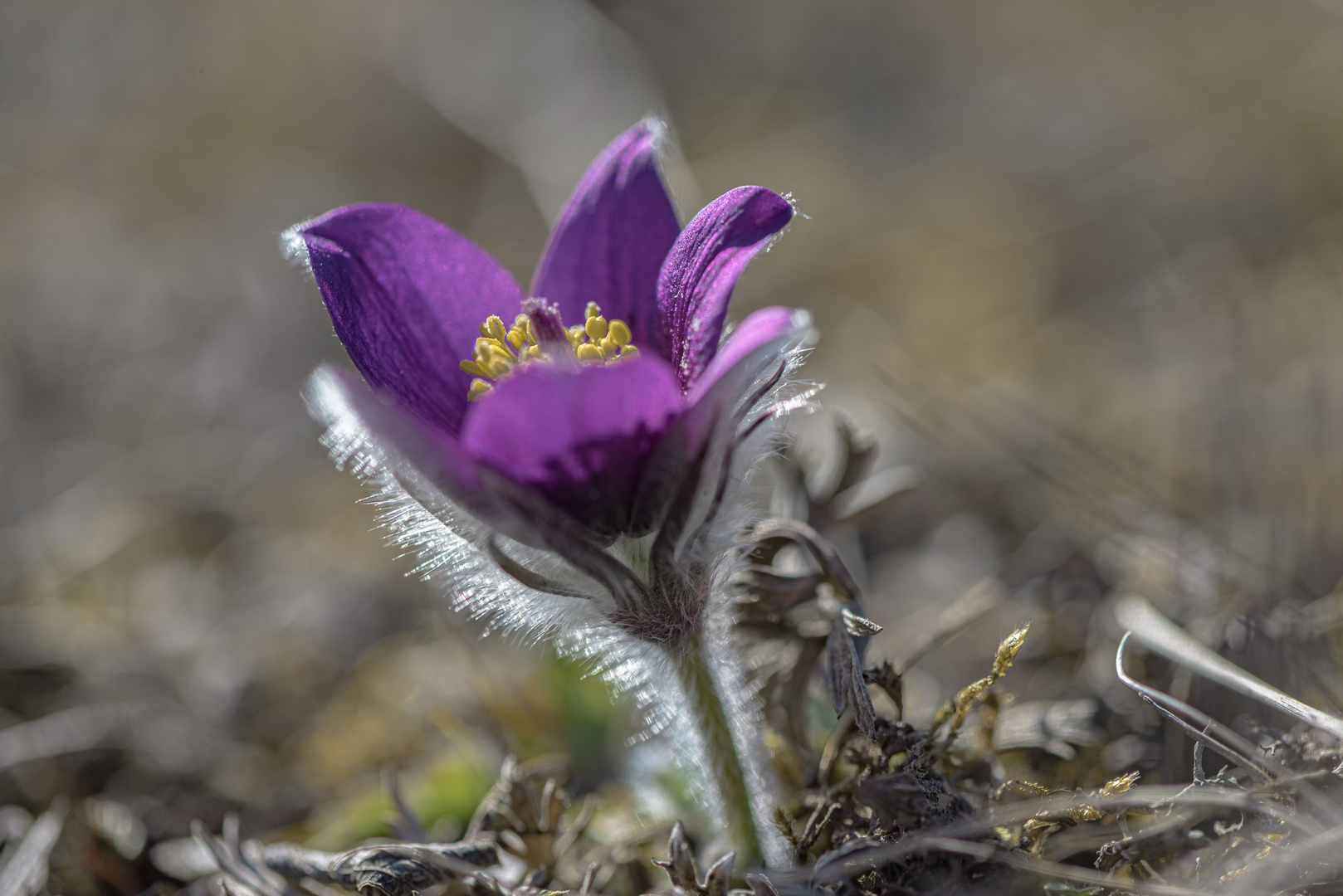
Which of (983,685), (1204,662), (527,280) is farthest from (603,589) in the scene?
(527,280)

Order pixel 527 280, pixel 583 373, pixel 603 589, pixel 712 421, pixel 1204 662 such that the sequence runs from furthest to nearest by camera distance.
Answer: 1. pixel 527 280
2. pixel 1204 662
3. pixel 603 589
4. pixel 712 421
5. pixel 583 373

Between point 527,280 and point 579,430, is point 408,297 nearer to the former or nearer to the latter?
point 579,430

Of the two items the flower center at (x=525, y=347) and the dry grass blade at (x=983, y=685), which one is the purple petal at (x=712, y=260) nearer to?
the flower center at (x=525, y=347)

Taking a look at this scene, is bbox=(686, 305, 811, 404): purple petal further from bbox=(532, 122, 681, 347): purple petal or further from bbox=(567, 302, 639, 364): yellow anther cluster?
bbox=(532, 122, 681, 347): purple petal

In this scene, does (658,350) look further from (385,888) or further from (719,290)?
(385,888)

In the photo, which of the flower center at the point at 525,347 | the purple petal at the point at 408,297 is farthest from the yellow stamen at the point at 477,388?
the purple petal at the point at 408,297

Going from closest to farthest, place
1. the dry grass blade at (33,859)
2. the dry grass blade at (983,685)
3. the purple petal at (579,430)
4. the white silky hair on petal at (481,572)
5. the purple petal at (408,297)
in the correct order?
the purple petal at (579,430) → the white silky hair on petal at (481,572) → the dry grass blade at (983,685) → the purple petal at (408,297) → the dry grass blade at (33,859)
